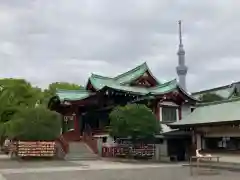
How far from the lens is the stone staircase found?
31.7m

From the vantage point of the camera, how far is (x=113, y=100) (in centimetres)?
4038

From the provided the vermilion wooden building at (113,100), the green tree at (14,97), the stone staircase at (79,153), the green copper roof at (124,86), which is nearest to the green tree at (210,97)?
the vermilion wooden building at (113,100)

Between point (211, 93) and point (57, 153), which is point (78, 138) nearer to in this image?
point (57, 153)

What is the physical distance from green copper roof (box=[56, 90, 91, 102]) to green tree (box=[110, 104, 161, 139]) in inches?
392

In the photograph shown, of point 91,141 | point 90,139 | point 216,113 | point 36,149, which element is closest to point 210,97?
point 90,139

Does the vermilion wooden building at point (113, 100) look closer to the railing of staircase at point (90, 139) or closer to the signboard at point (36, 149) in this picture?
the railing of staircase at point (90, 139)

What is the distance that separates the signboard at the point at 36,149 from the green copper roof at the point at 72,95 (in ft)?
37.1

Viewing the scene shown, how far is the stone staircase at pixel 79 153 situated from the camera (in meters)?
31.7

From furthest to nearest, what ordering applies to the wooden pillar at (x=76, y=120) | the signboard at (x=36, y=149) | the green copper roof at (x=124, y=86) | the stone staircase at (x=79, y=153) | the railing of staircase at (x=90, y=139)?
the wooden pillar at (x=76, y=120), the green copper roof at (x=124, y=86), the railing of staircase at (x=90, y=139), the stone staircase at (x=79, y=153), the signboard at (x=36, y=149)

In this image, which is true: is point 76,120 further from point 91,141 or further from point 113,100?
point 91,141

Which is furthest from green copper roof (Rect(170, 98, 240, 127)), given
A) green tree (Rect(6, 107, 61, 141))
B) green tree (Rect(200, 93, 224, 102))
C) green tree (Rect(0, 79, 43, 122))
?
green tree (Rect(200, 93, 224, 102))

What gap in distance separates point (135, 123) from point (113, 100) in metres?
9.31

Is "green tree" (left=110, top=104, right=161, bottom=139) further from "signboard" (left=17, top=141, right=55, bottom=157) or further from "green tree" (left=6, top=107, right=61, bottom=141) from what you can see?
"signboard" (left=17, top=141, right=55, bottom=157)

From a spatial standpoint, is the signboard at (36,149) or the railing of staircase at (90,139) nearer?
the signboard at (36,149)
